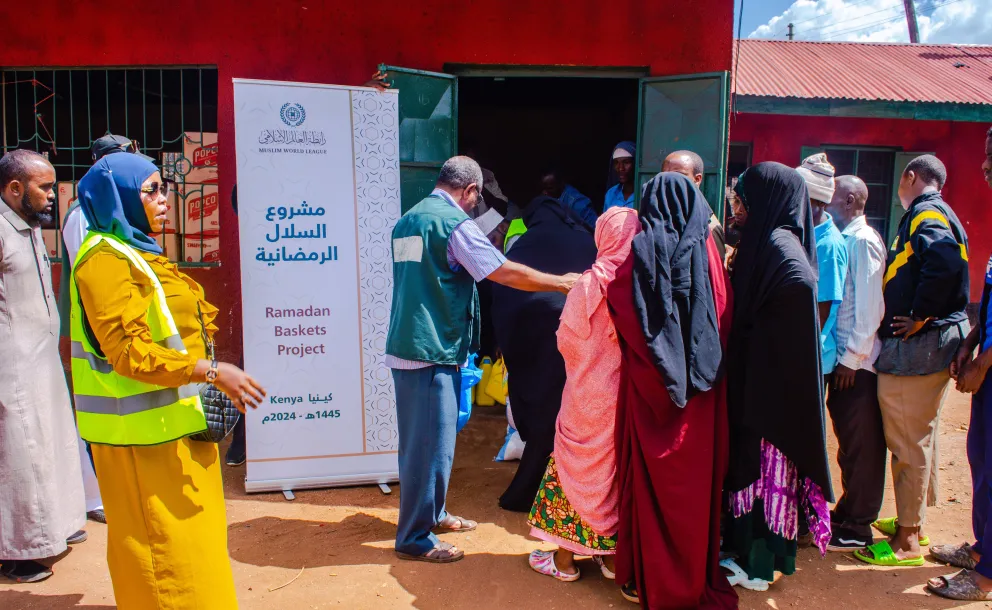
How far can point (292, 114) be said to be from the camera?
157 inches

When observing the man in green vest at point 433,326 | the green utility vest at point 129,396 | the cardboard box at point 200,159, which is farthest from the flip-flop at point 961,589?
the cardboard box at point 200,159

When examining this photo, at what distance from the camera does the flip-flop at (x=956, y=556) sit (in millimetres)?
3402

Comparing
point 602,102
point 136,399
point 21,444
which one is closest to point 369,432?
point 21,444

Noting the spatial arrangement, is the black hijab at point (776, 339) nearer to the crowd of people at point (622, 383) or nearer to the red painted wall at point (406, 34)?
the crowd of people at point (622, 383)

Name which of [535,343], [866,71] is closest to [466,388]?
[535,343]

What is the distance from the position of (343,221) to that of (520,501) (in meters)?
1.85

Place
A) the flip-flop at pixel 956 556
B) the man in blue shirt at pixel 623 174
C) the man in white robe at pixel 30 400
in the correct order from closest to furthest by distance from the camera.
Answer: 1. the man in white robe at pixel 30 400
2. the flip-flop at pixel 956 556
3. the man in blue shirt at pixel 623 174

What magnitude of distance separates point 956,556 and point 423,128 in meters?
3.85

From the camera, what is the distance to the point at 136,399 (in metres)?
2.22

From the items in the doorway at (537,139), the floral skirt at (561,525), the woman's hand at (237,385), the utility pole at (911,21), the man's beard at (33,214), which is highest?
the utility pole at (911,21)

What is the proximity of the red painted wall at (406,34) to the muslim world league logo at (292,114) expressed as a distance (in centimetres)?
134

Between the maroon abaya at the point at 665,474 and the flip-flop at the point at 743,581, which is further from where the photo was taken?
the flip-flop at the point at 743,581

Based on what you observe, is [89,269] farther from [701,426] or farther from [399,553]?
[701,426]

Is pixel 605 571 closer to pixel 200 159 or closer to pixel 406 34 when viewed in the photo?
pixel 406 34
